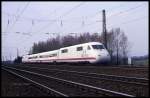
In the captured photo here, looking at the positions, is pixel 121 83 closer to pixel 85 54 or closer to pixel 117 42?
pixel 85 54

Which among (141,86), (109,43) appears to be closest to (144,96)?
(141,86)

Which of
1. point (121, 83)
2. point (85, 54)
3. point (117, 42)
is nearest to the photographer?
point (121, 83)

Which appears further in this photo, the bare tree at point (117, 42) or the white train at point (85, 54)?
the bare tree at point (117, 42)

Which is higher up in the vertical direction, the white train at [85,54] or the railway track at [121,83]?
the white train at [85,54]

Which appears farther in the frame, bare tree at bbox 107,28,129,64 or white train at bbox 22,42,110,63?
bare tree at bbox 107,28,129,64

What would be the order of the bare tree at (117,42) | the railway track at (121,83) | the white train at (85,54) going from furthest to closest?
the bare tree at (117,42) → the white train at (85,54) → the railway track at (121,83)

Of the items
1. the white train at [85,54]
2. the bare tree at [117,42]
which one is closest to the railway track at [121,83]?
the white train at [85,54]

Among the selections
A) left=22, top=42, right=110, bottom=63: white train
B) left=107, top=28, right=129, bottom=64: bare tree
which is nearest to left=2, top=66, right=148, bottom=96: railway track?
left=22, top=42, right=110, bottom=63: white train

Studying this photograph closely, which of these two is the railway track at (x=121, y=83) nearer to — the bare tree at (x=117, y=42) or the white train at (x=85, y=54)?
the white train at (x=85, y=54)

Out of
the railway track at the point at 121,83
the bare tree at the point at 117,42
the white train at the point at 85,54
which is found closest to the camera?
the railway track at the point at 121,83

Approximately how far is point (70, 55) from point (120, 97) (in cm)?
3404

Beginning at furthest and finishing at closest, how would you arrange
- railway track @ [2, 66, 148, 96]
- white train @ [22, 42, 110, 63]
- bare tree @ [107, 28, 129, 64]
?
bare tree @ [107, 28, 129, 64]
white train @ [22, 42, 110, 63]
railway track @ [2, 66, 148, 96]

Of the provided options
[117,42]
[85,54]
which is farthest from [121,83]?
[117,42]

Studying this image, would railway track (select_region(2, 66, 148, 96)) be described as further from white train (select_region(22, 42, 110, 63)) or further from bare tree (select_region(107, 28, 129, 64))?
bare tree (select_region(107, 28, 129, 64))
